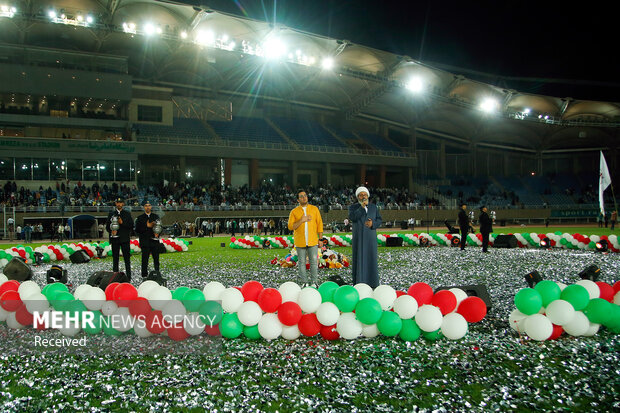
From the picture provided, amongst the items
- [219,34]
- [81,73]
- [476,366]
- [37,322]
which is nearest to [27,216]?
[81,73]

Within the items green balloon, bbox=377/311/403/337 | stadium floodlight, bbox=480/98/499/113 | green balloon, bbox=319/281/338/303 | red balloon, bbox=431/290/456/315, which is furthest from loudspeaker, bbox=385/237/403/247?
stadium floodlight, bbox=480/98/499/113

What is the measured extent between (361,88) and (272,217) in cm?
2062

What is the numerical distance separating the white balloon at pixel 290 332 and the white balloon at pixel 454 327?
182 cm

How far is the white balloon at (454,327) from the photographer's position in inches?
217

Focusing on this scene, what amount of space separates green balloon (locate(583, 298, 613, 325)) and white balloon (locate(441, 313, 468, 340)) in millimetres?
1660

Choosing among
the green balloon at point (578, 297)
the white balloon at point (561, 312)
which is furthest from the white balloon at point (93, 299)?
the green balloon at point (578, 297)

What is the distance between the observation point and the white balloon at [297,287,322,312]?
5.71 metres

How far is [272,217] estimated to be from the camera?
3959 cm

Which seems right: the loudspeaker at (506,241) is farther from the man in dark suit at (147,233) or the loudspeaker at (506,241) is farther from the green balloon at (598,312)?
the man in dark suit at (147,233)

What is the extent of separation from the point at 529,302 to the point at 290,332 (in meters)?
3.04

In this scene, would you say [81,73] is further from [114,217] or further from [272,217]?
[114,217]

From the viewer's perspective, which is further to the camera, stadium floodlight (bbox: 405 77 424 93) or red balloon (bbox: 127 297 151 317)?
stadium floodlight (bbox: 405 77 424 93)

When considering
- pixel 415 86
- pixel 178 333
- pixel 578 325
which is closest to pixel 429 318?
pixel 578 325

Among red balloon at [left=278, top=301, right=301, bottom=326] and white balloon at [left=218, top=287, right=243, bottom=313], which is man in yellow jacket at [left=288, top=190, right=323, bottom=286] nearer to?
white balloon at [left=218, top=287, right=243, bottom=313]
